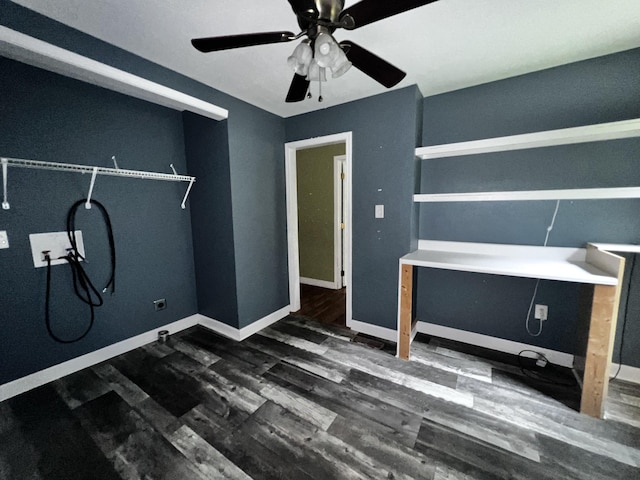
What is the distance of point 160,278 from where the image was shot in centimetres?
247

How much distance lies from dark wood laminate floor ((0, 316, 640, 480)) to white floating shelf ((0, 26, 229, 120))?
7.04 feet

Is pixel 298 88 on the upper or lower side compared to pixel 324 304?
upper

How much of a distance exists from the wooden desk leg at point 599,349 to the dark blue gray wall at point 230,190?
8.50 feet

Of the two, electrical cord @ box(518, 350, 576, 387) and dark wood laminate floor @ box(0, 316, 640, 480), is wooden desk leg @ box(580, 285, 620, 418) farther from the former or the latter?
electrical cord @ box(518, 350, 576, 387)

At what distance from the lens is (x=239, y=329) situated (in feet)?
8.03

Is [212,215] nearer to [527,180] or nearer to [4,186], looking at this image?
[4,186]

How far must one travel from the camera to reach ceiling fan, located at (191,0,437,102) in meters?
0.95

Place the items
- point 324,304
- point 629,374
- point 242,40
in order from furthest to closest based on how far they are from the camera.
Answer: point 324,304, point 629,374, point 242,40

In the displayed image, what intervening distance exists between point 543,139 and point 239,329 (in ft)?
9.82

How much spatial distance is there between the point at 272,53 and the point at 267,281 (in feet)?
6.84

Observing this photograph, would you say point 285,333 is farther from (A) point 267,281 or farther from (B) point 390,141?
(B) point 390,141

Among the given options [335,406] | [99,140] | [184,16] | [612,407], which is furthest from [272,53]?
[612,407]

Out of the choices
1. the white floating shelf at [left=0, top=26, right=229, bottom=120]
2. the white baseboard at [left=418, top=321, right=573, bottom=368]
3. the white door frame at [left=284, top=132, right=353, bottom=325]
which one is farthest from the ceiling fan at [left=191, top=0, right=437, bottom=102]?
the white baseboard at [left=418, top=321, right=573, bottom=368]

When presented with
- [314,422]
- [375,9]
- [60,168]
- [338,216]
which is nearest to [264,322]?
[314,422]
